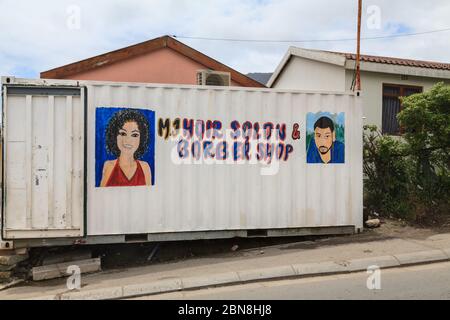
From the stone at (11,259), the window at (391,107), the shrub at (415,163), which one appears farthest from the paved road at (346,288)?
the window at (391,107)

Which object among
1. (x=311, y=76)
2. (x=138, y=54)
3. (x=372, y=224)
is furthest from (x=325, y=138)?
(x=138, y=54)

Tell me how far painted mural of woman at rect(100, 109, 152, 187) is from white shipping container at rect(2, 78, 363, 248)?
0.02 m

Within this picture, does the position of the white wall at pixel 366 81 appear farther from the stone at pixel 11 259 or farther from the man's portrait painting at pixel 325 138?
the stone at pixel 11 259

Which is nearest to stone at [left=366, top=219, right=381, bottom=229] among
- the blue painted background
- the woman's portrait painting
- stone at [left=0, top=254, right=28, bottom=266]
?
the blue painted background

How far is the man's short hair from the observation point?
7613 millimetres

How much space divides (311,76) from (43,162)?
9.83 metres

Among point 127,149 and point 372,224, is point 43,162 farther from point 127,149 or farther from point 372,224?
point 372,224

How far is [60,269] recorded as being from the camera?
21.9ft

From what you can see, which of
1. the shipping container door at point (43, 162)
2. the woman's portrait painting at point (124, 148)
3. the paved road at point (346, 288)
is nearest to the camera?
the paved road at point (346, 288)

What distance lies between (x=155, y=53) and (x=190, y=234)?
8354mm

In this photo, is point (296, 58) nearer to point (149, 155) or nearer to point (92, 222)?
point (149, 155)

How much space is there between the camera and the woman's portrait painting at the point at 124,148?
6.77 meters

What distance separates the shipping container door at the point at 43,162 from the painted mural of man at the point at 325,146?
13.0 ft
